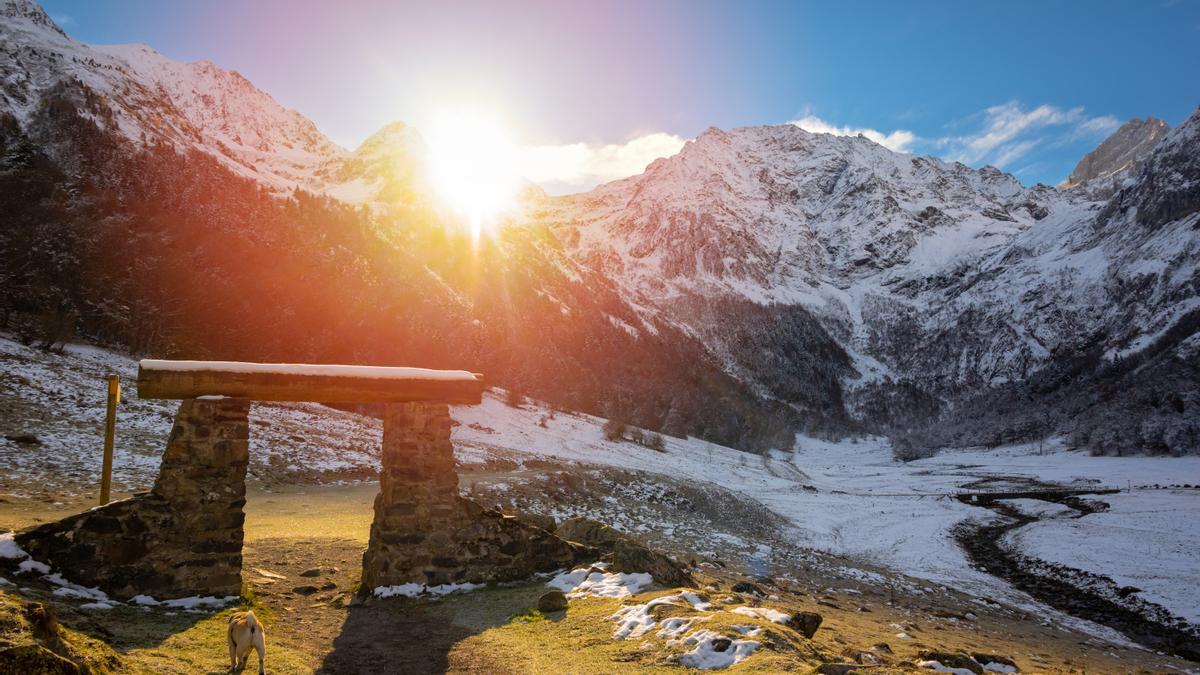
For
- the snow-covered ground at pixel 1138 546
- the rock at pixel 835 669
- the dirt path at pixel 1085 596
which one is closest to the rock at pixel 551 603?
the rock at pixel 835 669

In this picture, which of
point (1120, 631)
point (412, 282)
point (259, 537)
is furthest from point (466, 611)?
point (412, 282)

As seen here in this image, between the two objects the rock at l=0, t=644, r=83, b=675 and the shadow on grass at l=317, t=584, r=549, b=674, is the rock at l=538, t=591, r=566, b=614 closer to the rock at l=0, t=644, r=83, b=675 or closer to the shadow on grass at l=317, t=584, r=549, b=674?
the shadow on grass at l=317, t=584, r=549, b=674

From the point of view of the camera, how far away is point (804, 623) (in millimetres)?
11391

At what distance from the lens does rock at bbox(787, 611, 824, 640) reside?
11156 mm

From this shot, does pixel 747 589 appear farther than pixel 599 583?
Yes

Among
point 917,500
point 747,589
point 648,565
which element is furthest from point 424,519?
point 917,500

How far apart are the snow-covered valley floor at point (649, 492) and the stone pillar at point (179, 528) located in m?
13.4

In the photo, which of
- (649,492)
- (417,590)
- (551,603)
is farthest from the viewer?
(649,492)

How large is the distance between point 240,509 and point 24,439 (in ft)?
70.3

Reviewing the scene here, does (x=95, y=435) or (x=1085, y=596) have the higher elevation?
(x=95, y=435)

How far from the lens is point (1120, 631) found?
24.1 metres

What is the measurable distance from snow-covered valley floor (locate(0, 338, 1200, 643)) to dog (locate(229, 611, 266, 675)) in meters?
17.7

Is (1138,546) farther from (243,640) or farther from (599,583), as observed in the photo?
(243,640)

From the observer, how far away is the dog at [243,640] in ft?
28.2
